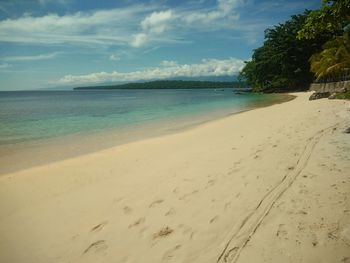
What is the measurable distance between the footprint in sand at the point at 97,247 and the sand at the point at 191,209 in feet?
0.04

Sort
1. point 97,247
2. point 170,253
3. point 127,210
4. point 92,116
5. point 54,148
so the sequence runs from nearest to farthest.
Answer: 1. point 170,253
2. point 97,247
3. point 127,210
4. point 54,148
5. point 92,116

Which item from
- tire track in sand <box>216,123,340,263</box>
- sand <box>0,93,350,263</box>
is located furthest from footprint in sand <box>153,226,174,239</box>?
tire track in sand <box>216,123,340,263</box>

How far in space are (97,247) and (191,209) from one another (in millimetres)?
1522

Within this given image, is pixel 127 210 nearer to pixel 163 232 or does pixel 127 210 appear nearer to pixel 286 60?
pixel 163 232

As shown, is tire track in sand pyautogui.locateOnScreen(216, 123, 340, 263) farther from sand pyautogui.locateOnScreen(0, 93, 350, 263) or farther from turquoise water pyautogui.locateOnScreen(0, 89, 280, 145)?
turquoise water pyautogui.locateOnScreen(0, 89, 280, 145)

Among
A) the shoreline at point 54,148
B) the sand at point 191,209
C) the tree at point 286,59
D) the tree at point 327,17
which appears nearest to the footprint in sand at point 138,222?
the sand at point 191,209

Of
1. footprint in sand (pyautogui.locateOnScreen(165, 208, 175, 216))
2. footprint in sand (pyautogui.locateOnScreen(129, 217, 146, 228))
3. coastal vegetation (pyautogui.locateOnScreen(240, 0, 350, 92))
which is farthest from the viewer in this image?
coastal vegetation (pyautogui.locateOnScreen(240, 0, 350, 92))

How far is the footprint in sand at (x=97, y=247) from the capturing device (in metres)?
3.69

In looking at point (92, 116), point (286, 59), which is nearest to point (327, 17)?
point (92, 116)

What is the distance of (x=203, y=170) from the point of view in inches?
253

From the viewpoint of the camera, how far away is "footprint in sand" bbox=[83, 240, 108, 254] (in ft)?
12.1

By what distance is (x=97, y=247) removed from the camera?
3754mm

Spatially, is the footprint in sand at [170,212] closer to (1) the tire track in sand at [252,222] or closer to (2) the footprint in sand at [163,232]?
(2) the footprint in sand at [163,232]

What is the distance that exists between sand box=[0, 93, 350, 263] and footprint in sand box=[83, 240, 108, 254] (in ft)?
0.04
